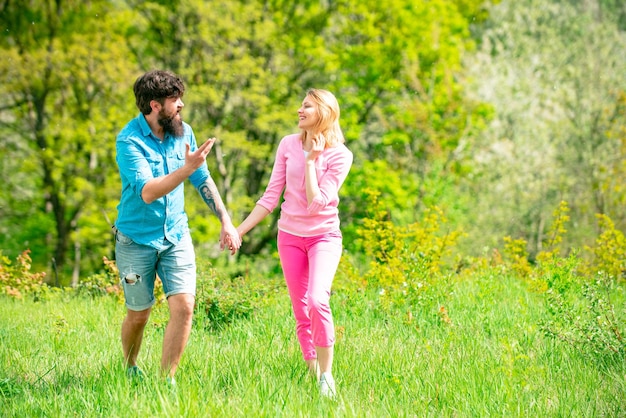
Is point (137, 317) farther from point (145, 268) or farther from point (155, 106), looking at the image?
point (155, 106)

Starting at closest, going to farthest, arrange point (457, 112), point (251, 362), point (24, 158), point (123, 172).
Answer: point (123, 172) < point (251, 362) < point (24, 158) < point (457, 112)

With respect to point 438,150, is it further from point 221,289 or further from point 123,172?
point 123,172

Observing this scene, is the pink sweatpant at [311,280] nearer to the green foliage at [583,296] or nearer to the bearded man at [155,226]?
the bearded man at [155,226]

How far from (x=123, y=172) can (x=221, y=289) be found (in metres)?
2.45

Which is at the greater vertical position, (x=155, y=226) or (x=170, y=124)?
(x=170, y=124)

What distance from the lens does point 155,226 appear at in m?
4.07

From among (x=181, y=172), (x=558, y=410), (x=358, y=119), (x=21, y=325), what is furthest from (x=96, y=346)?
(x=358, y=119)

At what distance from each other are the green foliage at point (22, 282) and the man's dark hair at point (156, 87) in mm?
4243

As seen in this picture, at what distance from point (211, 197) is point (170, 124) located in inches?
20.4

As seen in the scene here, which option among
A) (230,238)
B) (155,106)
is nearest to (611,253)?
(230,238)

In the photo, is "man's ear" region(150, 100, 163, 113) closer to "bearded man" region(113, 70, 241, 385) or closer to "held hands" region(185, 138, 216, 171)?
"bearded man" region(113, 70, 241, 385)

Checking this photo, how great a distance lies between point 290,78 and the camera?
62.3 feet

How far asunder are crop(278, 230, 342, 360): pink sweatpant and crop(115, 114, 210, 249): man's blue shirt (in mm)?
690

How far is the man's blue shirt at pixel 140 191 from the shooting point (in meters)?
3.99
